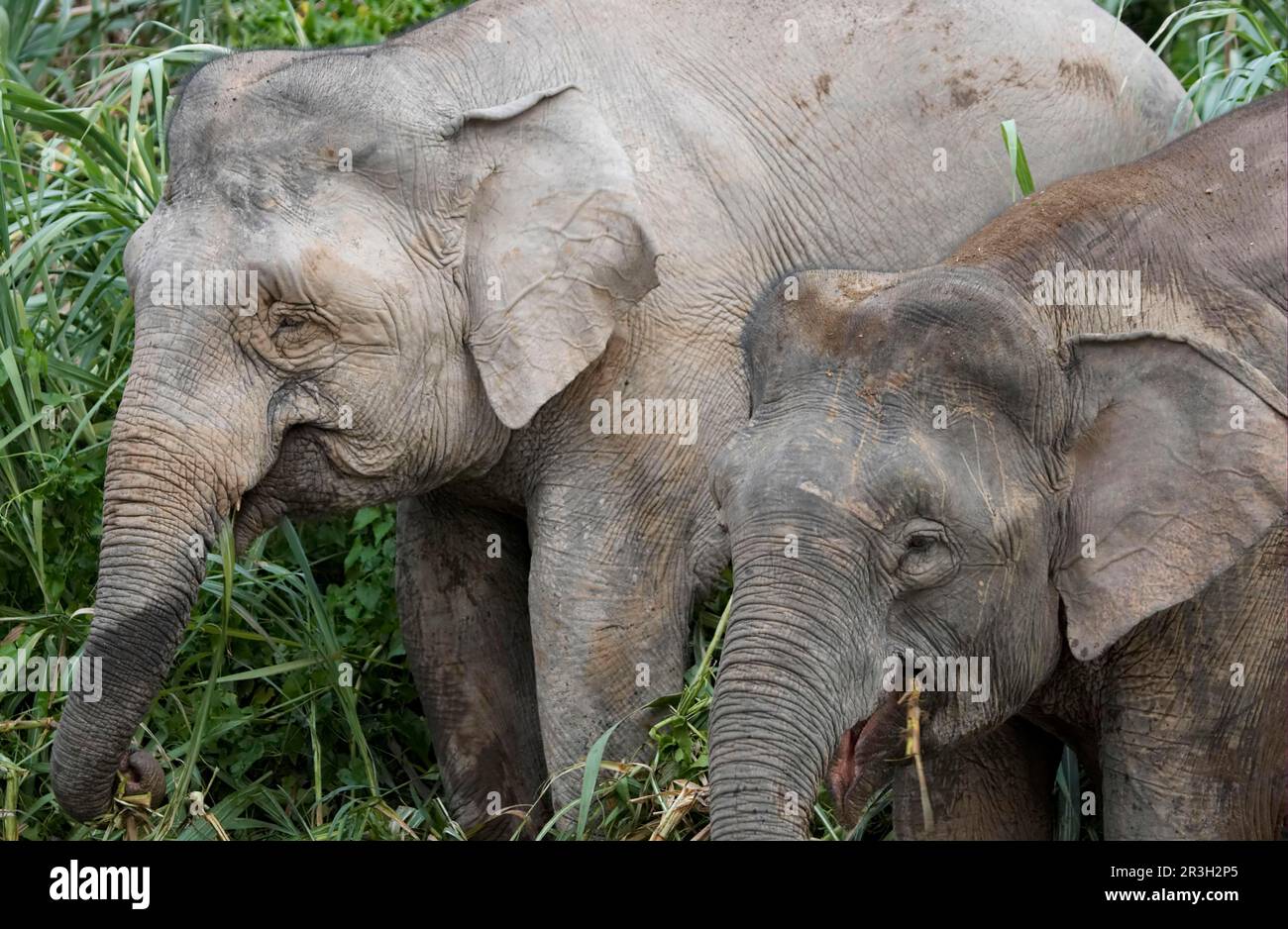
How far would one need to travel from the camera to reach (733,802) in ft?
11.7

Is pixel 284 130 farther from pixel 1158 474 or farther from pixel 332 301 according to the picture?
pixel 1158 474

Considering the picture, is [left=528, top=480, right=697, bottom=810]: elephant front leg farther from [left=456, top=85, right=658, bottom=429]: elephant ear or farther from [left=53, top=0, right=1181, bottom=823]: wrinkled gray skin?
[left=456, top=85, right=658, bottom=429]: elephant ear

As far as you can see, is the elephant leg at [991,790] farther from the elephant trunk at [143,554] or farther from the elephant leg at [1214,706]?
the elephant trunk at [143,554]

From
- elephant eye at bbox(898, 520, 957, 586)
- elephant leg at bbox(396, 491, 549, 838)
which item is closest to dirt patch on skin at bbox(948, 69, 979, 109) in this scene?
elephant leg at bbox(396, 491, 549, 838)

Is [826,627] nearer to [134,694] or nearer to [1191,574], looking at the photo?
[1191,574]

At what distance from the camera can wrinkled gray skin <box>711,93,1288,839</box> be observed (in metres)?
3.69

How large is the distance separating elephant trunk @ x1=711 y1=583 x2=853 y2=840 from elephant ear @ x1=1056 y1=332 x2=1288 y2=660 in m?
0.50

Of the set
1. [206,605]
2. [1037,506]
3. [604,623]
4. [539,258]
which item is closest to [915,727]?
[1037,506]

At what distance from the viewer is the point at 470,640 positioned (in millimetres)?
5754

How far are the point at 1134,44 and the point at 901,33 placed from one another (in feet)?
2.01

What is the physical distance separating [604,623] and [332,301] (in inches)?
36.8

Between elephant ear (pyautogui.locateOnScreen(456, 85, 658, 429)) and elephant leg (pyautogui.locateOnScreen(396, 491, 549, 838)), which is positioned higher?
elephant ear (pyautogui.locateOnScreen(456, 85, 658, 429))

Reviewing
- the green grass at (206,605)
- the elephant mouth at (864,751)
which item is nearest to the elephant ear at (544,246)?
the green grass at (206,605)
